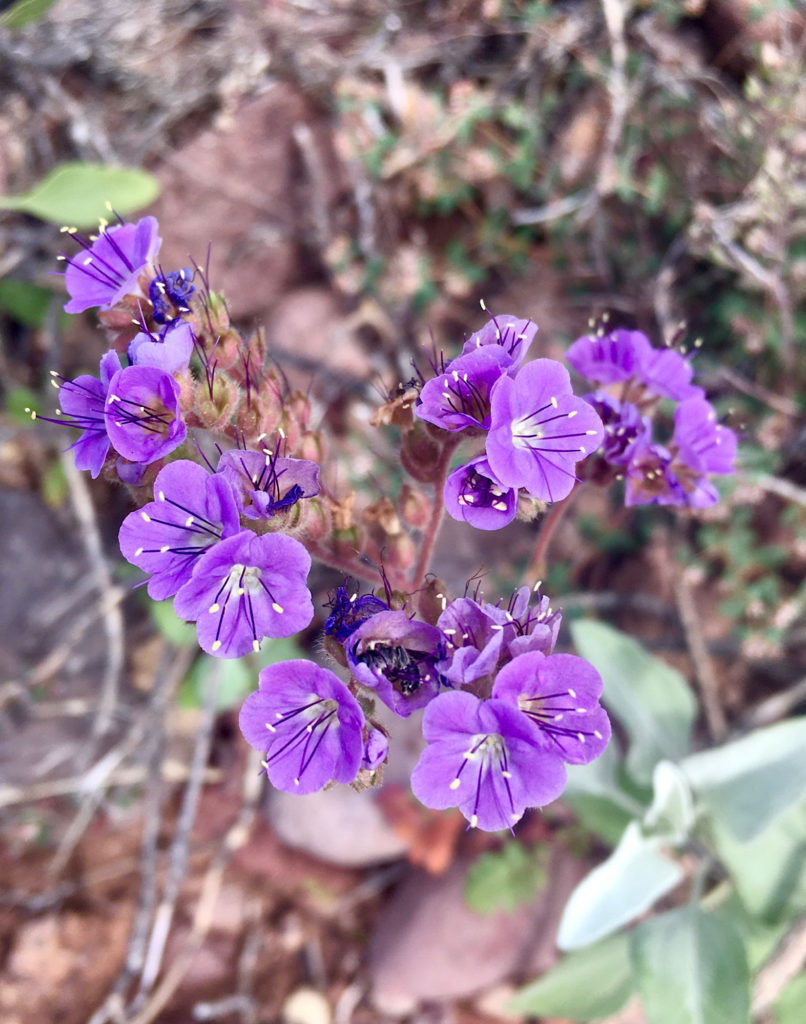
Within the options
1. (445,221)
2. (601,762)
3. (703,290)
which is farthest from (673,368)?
(445,221)

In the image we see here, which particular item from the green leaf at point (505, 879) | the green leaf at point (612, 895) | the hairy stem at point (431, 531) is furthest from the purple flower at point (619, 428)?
the green leaf at point (505, 879)

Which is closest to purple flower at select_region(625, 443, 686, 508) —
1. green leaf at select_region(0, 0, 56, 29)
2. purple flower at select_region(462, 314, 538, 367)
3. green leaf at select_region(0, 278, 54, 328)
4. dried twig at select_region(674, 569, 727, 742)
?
purple flower at select_region(462, 314, 538, 367)

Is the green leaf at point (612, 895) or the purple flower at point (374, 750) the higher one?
the purple flower at point (374, 750)

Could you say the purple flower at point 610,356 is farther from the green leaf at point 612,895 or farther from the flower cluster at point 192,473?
the green leaf at point 612,895

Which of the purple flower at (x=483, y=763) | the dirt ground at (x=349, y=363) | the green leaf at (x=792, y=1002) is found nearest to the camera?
the purple flower at (x=483, y=763)

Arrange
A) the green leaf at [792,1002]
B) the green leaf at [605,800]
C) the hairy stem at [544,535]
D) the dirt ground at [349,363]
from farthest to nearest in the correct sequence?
the dirt ground at [349,363] < the green leaf at [605,800] < the green leaf at [792,1002] < the hairy stem at [544,535]

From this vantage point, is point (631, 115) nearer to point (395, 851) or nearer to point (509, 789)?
point (509, 789)

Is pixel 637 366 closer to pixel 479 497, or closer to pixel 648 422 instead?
pixel 648 422
